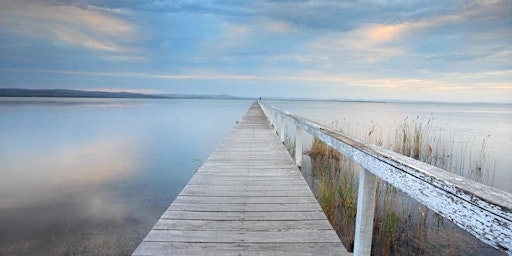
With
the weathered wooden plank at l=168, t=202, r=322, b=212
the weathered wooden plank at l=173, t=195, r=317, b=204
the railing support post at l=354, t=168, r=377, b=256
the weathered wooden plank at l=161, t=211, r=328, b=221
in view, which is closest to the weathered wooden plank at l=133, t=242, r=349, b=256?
the railing support post at l=354, t=168, r=377, b=256

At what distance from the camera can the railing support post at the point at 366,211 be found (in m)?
1.79

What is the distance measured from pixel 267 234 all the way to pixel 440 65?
1983 inches

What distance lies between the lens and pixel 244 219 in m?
2.62

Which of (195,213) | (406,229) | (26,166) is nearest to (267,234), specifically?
(195,213)

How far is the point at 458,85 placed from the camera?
60531 millimetres

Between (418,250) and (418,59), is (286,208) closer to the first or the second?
(418,250)

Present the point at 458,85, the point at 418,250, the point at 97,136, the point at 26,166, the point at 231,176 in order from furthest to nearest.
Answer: the point at 458,85 → the point at 97,136 → the point at 26,166 → the point at 231,176 → the point at 418,250

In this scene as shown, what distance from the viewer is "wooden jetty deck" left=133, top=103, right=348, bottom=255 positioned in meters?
2.11

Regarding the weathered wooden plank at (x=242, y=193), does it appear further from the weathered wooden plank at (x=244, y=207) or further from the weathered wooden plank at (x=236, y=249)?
the weathered wooden plank at (x=236, y=249)

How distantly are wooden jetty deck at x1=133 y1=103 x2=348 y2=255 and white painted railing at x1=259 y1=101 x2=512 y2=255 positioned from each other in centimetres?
56

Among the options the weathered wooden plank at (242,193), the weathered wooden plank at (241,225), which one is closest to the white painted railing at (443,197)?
the weathered wooden plank at (241,225)

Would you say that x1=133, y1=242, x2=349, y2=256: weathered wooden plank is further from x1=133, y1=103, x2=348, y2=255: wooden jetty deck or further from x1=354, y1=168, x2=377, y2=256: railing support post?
x1=354, y1=168, x2=377, y2=256: railing support post

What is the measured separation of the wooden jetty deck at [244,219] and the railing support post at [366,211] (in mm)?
267

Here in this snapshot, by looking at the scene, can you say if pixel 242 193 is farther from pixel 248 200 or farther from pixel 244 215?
pixel 244 215
